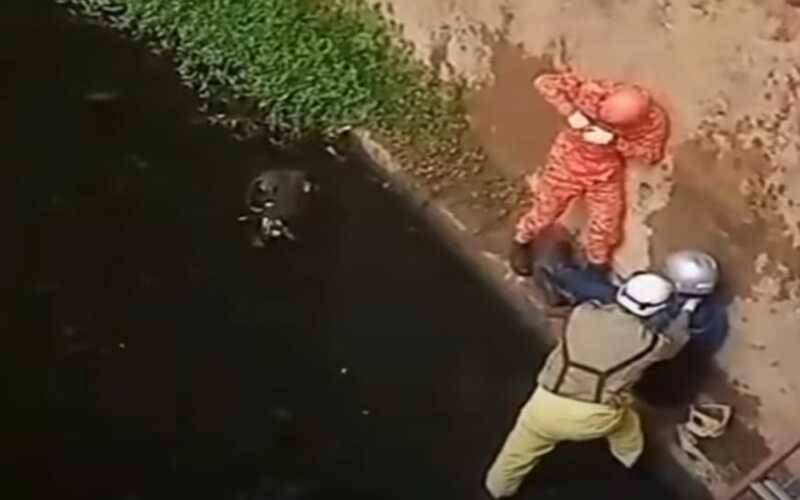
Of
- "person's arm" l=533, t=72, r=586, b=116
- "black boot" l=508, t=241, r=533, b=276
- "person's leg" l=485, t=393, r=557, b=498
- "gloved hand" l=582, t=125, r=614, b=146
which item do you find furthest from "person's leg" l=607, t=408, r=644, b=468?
"person's arm" l=533, t=72, r=586, b=116

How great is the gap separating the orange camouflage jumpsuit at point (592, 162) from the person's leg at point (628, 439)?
0.64 meters

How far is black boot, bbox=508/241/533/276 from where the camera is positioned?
291 inches

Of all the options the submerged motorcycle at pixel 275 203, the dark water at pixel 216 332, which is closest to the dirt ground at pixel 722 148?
the dark water at pixel 216 332

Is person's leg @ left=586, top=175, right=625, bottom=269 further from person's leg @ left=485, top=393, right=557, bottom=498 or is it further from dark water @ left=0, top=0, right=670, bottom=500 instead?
person's leg @ left=485, top=393, right=557, bottom=498

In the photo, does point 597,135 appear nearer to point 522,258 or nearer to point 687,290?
point 687,290

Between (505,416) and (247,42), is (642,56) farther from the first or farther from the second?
(247,42)

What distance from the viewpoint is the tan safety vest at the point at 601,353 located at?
21.1 ft

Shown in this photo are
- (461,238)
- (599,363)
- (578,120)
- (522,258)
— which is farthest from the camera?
(461,238)

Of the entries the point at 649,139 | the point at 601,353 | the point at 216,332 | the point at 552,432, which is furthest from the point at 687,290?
the point at 216,332

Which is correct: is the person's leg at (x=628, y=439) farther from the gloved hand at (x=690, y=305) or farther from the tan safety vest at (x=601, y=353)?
the gloved hand at (x=690, y=305)

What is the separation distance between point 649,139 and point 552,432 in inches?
39.5

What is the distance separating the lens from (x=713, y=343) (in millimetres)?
6832

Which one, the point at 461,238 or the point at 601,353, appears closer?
the point at 601,353

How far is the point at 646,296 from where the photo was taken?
255 inches
